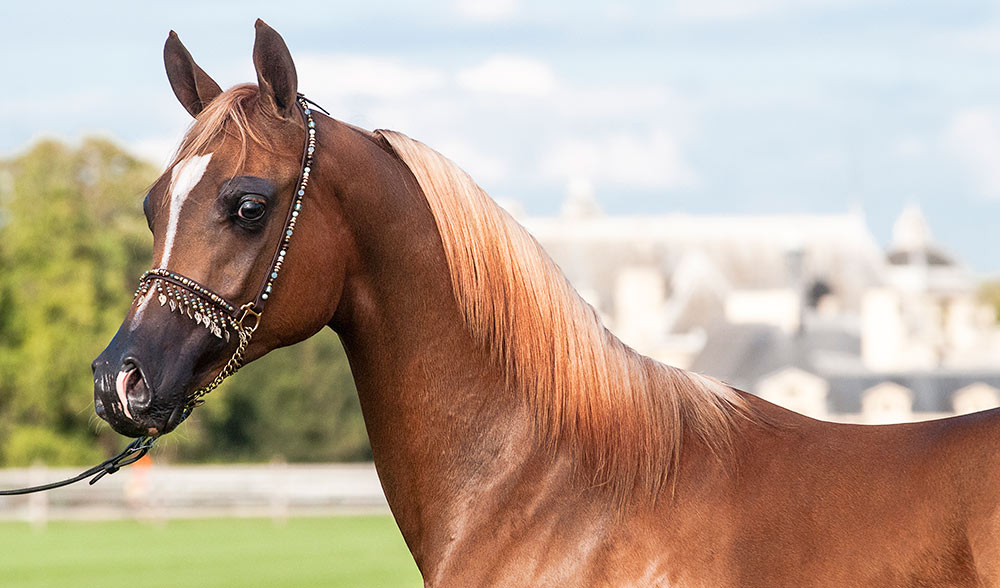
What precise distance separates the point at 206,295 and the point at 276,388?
133ft

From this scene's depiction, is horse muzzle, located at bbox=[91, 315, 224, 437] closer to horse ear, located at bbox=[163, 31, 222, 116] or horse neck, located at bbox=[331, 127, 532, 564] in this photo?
horse neck, located at bbox=[331, 127, 532, 564]

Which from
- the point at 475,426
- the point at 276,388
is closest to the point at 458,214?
the point at 475,426

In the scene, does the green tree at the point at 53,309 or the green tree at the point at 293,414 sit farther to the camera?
the green tree at the point at 293,414

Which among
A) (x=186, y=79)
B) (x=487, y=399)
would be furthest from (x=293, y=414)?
(x=487, y=399)

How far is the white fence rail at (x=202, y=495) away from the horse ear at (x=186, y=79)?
2658 cm

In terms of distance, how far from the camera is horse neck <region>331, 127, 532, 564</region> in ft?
11.3

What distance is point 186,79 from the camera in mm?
3625

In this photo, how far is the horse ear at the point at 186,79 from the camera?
141 inches

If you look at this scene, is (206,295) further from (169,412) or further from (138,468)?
(138,468)

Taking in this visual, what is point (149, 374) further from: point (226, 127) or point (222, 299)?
point (226, 127)

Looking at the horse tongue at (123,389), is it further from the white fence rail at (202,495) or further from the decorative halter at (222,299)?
the white fence rail at (202,495)

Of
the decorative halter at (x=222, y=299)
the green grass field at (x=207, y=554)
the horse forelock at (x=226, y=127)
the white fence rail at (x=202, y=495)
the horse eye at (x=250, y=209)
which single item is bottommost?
the white fence rail at (x=202, y=495)

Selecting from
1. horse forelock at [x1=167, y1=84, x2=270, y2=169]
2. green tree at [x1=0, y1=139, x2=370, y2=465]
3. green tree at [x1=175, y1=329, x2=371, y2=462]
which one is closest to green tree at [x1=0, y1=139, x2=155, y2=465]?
green tree at [x1=0, y1=139, x2=370, y2=465]

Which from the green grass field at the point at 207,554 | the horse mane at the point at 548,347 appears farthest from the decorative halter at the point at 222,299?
the green grass field at the point at 207,554
